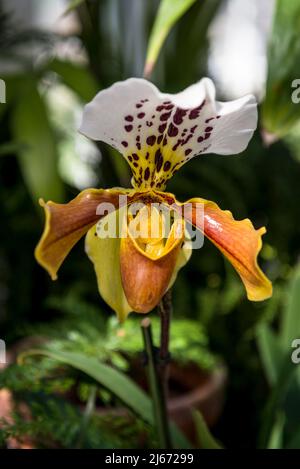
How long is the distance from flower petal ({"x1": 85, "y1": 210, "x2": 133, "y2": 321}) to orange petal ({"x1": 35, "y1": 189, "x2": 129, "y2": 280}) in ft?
0.14

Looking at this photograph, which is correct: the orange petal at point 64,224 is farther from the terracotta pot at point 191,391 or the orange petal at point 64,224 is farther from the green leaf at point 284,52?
the terracotta pot at point 191,391

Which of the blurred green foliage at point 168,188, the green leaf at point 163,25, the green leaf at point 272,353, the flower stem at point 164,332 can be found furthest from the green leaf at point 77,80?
the flower stem at point 164,332

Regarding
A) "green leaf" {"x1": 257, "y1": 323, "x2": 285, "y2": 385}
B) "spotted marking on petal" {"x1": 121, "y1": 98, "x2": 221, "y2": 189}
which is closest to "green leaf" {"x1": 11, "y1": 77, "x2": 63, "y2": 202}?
"green leaf" {"x1": 257, "y1": 323, "x2": 285, "y2": 385}

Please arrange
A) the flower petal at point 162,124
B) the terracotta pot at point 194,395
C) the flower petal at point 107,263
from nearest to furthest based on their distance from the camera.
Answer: the flower petal at point 162,124, the flower petal at point 107,263, the terracotta pot at point 194,395

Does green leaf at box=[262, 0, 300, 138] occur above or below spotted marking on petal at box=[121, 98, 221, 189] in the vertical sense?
above

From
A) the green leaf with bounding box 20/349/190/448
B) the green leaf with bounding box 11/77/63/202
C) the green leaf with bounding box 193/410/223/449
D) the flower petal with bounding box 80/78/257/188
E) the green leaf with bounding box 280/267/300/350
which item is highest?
the green leaf with bounding box 11/77/63/202

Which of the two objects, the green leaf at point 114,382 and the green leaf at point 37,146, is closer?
the green leaf at point 114,382

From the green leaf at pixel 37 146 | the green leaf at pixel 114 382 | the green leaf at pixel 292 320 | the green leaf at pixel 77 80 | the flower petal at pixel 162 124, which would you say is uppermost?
the green leaf at pixel 77 80

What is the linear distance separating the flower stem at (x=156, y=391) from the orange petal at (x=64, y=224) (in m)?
0.10

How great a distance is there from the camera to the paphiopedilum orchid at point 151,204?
46 cm

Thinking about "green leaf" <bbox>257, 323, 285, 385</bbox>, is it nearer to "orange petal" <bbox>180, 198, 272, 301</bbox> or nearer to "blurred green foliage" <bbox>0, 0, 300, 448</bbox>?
"blurred green foliage" <bbox>0, 0, 300, 448</bbox>

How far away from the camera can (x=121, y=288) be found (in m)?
0.56

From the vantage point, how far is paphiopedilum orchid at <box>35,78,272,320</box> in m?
0.46
